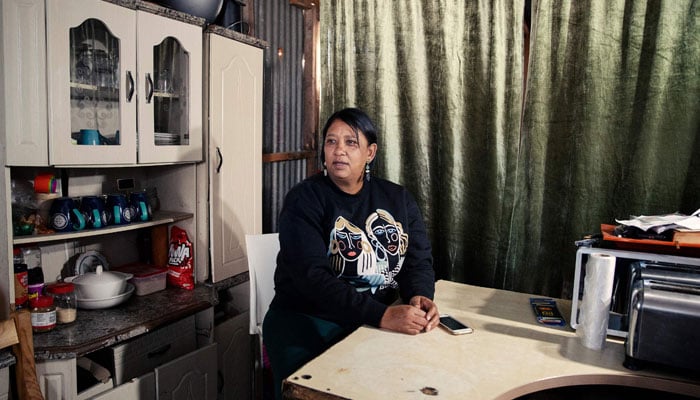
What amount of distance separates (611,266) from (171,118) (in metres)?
1.71

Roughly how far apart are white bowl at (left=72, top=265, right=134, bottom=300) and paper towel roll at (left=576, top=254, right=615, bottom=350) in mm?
1657

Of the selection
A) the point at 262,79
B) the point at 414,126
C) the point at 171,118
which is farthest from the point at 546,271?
the point at 171,118

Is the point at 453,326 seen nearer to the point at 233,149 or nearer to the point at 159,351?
the point at 159,351

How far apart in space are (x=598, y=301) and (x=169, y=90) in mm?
1750

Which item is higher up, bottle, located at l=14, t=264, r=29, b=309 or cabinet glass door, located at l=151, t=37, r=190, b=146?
cabinet glass door, located at l=151, t=37, r=190, b=146

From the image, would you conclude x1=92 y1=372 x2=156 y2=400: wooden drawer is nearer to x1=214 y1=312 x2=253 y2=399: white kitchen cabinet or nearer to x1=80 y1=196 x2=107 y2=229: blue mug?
x1=214 y1=312 x2=253 y2=399: white kitchen cabinet

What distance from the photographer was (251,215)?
256 centimetres

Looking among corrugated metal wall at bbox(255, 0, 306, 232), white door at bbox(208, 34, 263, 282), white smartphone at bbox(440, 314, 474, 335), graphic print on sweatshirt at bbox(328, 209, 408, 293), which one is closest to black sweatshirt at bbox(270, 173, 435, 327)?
graphic print on sweatshirt at bbox(328, 209, 408, 293)

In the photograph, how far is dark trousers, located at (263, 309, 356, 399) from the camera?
1687 millimetres

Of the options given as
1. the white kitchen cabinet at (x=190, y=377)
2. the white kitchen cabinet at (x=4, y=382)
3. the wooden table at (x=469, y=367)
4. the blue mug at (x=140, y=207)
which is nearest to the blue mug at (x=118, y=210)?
the blue mug at (x=140, y=207)

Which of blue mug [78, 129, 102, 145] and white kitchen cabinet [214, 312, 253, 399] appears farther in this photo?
white kitchen cabinet [214, 312, 253, 399]

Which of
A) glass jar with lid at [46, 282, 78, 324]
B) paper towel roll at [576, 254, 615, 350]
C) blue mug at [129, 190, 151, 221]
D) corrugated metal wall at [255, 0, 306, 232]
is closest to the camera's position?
paper towel roll at [576, 254, 615, 350]

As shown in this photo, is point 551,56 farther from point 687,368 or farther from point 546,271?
point 687,368

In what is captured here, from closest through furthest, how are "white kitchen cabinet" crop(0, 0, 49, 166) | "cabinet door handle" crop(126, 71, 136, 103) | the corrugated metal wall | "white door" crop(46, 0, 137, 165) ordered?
"white kitchen cabinet" crop(0, 0, 49, 166) → "white door" crop(46, 0, 137, 165) → "cabinet door handle" crop(126, 71, 136, 103) → the corrugated metal wall
